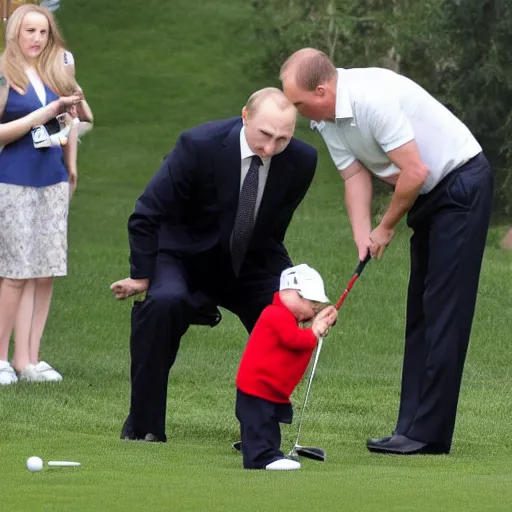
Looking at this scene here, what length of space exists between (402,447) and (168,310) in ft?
4.21

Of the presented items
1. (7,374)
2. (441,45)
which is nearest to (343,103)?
(7,374)

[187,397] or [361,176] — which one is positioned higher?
[361,176]

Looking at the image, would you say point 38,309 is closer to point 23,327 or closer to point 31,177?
point 23,327

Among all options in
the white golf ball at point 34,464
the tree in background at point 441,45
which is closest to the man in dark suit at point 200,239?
the white golf ball at point 34,464

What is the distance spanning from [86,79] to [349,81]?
21.2 meters

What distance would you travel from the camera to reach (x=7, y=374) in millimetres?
10000

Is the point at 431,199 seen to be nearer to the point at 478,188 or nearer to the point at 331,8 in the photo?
the point at 478,188

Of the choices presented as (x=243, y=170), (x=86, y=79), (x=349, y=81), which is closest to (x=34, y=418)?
(x=243, y=170)

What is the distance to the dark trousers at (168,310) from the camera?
757cm

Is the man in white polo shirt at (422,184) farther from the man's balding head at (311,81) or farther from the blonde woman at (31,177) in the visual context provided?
the blonde woman at (31,177)

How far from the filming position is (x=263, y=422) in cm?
694

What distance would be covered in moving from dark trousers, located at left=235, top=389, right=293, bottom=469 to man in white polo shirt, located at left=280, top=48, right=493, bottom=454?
37.9 inches

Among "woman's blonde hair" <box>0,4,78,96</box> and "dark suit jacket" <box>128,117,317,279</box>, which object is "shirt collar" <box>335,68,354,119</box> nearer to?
"dark suit jacket" <box>128,117,317,279</box>

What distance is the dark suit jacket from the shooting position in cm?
755
